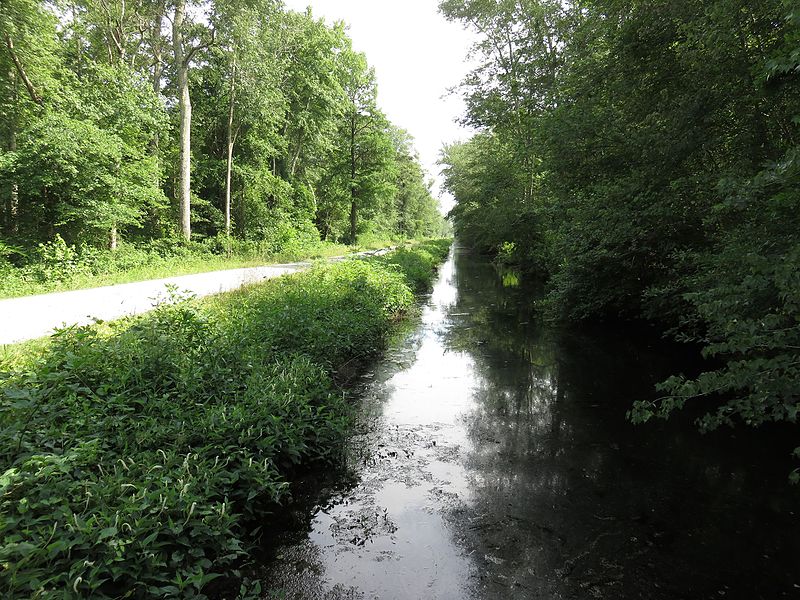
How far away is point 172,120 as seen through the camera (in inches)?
854

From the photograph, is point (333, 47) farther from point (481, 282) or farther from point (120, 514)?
point (120, 514)

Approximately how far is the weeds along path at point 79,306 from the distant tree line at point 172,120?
19.4 feet

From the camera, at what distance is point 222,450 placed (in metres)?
3.70

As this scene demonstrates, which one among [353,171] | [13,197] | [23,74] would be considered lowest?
[13,197]

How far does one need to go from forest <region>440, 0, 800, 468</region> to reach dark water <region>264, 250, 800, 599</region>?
33.4 inches

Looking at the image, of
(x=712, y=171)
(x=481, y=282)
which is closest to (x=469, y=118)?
(x=481, y=282)

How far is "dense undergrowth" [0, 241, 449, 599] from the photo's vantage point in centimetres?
243

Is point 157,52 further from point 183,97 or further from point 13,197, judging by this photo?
point 13,197

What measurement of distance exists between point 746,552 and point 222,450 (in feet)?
14.8

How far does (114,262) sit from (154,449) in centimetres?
1361

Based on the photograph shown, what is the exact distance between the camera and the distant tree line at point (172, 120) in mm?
14117

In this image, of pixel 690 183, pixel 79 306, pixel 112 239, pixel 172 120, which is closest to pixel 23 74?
pixel 112 239

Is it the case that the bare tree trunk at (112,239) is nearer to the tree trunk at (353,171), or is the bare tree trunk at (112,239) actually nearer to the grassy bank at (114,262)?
the grassy bank at (114,262)

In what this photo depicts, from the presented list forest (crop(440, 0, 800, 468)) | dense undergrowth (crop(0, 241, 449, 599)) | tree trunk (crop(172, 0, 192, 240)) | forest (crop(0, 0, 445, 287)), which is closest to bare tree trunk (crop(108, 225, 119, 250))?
forest (crop(0, 0, 445, 287))
